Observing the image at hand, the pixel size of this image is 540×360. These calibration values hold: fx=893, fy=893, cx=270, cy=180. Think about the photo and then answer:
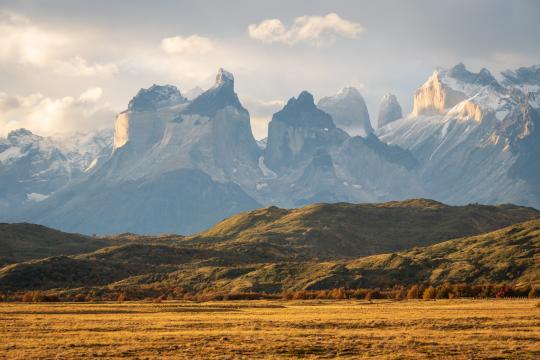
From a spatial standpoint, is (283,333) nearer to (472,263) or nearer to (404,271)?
(404,271)

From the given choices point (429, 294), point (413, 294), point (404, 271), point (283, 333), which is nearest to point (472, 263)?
point (404, 271)

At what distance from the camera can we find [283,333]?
52406 millimetres

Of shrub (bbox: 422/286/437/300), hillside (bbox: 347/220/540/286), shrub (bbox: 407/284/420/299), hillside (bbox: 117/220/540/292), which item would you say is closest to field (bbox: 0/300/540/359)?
shrub (bbox: 422/286/437/300)

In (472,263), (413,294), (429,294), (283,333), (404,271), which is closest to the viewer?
(283,333)

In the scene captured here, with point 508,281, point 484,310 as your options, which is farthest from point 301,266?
point 484,310

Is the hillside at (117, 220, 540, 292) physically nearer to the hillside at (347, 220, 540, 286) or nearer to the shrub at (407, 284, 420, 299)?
the hillside at (347, 220, 540, 286)

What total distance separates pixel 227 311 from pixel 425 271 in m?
60.4

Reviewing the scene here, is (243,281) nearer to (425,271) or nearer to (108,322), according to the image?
(425,271)

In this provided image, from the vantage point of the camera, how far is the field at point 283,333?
4450 centimetres

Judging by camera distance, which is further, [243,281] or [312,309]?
[243,281]

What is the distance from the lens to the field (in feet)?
146

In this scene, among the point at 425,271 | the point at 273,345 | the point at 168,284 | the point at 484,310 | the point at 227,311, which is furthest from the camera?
the point at 168,284

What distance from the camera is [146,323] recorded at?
60.4 metres

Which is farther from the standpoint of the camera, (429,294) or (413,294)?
(413,294)
